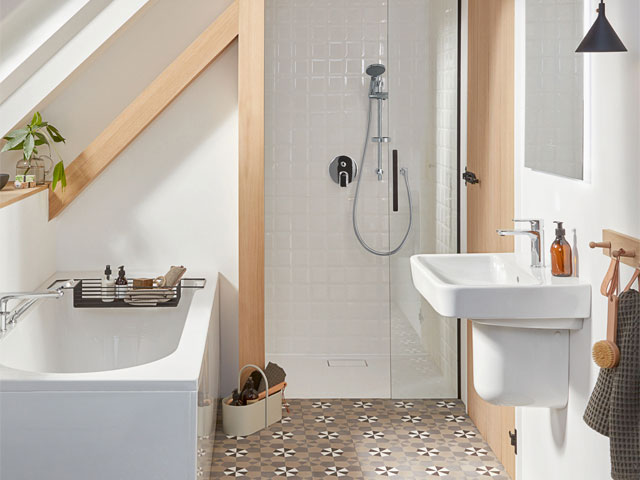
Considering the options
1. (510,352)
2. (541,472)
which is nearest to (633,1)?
(510,352)

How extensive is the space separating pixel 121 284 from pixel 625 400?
8.41 ft

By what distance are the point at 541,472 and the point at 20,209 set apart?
8.18 ft

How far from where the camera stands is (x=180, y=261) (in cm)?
427

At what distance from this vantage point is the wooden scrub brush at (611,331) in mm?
2033

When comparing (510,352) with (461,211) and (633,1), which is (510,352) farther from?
(461,211)

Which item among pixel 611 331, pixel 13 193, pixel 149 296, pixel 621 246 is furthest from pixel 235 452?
pixel 621 246

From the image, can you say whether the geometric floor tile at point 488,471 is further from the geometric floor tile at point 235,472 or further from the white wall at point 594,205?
the geometric floor tile at point 235,472

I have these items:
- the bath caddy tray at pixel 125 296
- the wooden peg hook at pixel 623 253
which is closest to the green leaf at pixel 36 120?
the bath caddy tray at pixel 125 296

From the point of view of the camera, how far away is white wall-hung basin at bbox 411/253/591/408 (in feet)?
7.98

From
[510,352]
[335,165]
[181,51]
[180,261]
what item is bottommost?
[510,352]

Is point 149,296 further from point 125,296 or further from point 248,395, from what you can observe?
point 248,395

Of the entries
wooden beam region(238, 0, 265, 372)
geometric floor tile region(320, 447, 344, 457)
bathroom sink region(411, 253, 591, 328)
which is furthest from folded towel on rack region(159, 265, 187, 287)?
bathroom sink region(411, 253, 591, 328)

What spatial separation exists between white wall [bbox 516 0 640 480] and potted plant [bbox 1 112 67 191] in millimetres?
2394

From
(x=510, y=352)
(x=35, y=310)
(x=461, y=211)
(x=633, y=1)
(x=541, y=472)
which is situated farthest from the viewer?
(x=461, y=211)
